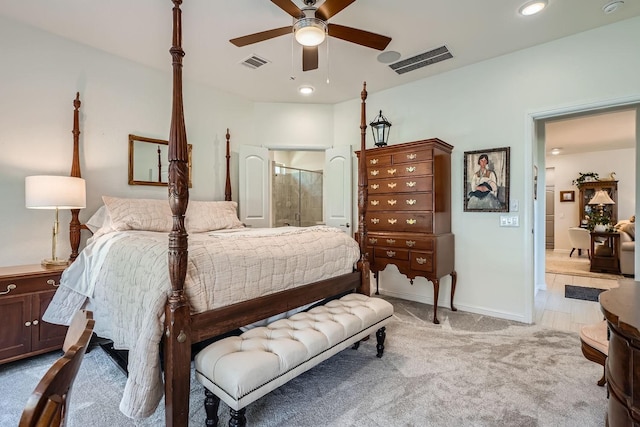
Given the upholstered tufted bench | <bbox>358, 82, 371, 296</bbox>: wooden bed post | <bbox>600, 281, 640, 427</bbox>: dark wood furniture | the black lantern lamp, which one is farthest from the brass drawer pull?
the black lantern lamp

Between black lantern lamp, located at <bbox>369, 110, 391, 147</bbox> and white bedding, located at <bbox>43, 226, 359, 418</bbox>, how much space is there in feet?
6.37

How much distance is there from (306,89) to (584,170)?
784 cm

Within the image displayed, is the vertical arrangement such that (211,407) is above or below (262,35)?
below

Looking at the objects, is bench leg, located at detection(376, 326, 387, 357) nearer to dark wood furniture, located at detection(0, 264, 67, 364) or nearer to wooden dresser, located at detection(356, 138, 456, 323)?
wooden dresser, located at detection(356, 138, 456, 323)

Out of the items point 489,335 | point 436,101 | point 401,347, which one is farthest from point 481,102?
point 401,347

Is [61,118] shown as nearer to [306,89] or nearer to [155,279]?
[155,279]

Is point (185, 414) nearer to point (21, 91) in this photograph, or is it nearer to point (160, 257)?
point (160, 257)

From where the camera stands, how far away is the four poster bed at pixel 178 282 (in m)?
1.59

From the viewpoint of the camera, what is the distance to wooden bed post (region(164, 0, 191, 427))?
5.16ft

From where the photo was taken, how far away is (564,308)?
3.77 meters

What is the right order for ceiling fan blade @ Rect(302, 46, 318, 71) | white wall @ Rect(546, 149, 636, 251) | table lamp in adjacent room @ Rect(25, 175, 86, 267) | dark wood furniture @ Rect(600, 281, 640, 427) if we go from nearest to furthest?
dark wood furniture @ Rect(600, 281, 640, 427)
table lamp in adjacent room @ Rect(25, 175, 86, 267)
ceiling fan blade @ Rect(302, 46, 318, 71)
white wall @ Rect(546, 149, 636, 251)

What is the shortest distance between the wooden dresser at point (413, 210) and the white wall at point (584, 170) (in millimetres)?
6268

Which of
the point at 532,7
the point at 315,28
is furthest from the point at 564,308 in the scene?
the point at 315,28

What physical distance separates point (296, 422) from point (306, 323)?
0.55 meters
